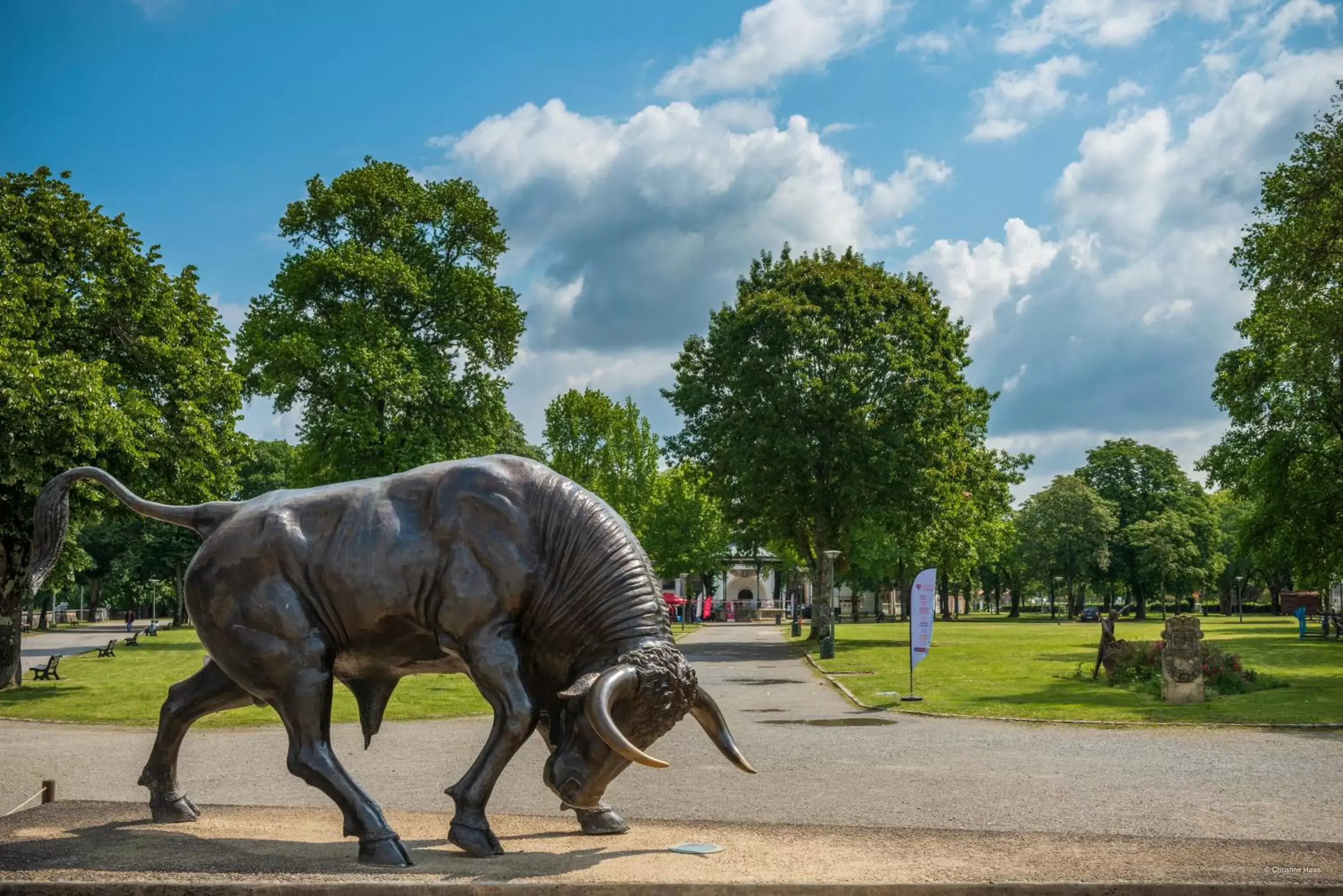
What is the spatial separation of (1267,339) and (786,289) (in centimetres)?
1560

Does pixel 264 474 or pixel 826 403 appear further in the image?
pixel 264 474

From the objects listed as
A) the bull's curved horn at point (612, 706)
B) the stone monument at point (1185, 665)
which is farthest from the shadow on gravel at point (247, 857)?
the stone monument at point (1185, 665)

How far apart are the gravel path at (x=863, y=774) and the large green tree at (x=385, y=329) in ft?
64.3

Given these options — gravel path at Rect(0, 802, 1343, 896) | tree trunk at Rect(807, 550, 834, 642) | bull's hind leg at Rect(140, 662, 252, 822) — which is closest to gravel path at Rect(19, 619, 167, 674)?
tree trunk at Rect(807, 550, 834, 642)

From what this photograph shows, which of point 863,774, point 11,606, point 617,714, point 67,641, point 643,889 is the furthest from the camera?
point 67,641

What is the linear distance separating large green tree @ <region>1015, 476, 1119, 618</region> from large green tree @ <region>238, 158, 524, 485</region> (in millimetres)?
51683

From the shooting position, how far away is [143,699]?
24188 mm

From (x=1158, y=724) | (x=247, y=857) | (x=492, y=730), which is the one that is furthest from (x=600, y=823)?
(x=1158, y=724)

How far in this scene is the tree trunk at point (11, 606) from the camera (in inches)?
944

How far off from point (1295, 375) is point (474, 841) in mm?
27601

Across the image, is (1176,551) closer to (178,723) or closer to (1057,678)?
(1057,678)

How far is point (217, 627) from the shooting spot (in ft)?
23.3

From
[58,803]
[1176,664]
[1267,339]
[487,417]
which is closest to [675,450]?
[487,417]

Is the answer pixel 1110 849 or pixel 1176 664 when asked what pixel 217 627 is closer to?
pixel 1110 849
